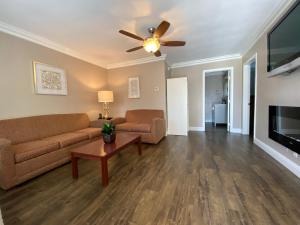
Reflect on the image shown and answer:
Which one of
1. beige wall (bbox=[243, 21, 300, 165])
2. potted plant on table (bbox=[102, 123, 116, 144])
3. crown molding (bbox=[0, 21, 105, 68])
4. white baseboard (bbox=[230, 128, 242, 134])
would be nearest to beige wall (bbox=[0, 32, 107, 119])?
crown molding (bbox=[0, 21, 105, 68])

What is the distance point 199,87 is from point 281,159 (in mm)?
3142

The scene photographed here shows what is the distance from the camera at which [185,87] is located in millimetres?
4285

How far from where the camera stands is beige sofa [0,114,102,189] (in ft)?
5.78

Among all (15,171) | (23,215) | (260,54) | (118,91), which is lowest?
(23,215)

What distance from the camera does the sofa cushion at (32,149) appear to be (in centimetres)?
187

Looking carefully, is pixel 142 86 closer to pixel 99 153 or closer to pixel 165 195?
pixel 99 153

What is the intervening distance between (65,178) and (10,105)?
5.40 ft

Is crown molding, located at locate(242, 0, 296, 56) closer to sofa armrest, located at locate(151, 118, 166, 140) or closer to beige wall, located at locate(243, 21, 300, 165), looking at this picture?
beige wall, located at locate(243, 21, 300, 165)

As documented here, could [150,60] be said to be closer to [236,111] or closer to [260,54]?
[260,54]

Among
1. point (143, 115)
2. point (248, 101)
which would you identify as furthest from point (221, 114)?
point (143, 115)

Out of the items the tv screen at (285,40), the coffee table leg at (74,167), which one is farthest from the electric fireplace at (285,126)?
the coffee table leg at (74,167)

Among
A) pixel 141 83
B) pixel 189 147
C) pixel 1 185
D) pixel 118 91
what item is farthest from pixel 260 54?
pixel 1 185

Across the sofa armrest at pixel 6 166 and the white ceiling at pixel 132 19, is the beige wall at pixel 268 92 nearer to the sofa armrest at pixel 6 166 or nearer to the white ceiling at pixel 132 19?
the white ceiling at pixel 132 19

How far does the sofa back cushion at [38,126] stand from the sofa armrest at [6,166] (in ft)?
2.20
